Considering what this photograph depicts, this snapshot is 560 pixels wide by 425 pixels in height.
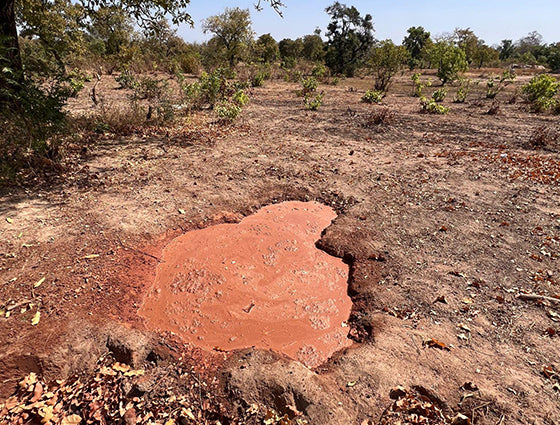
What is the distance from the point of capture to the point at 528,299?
3168 millimetres

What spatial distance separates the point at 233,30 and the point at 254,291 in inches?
650

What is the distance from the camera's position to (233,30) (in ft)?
52.7

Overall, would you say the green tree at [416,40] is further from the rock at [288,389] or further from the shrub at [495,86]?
the rock at [288,389]

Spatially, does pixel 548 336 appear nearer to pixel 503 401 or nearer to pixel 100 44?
pixel 503 401

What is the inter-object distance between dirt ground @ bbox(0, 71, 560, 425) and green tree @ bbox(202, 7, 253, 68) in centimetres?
1056

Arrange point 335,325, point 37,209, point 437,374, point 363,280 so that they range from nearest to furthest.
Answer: point 437,374, point 335,325, point 363,280, point 37,209

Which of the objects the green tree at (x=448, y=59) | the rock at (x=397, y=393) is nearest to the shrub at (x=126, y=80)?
the rock at (x=397, y=393)

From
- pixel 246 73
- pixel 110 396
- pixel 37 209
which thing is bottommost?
pixel 110 396

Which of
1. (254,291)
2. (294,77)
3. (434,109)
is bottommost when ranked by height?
(254,291)

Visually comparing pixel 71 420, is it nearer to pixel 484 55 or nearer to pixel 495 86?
pixel 495 86

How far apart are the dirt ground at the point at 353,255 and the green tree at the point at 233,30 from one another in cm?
1056

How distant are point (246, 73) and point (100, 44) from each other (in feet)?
23.2

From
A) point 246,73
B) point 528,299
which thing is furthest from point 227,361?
point 246,73

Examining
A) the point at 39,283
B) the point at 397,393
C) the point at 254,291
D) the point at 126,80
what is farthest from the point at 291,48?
the point at 397,393
